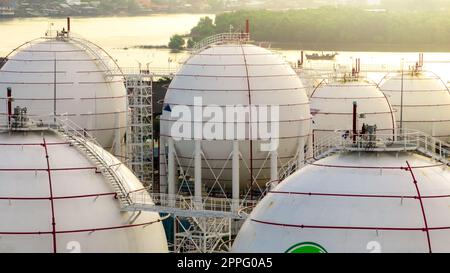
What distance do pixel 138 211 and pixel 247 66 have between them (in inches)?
550

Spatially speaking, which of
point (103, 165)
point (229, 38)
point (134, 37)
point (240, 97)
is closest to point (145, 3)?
point (134, 37)

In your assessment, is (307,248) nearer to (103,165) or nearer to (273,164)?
(103,165)

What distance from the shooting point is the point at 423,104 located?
6294cm

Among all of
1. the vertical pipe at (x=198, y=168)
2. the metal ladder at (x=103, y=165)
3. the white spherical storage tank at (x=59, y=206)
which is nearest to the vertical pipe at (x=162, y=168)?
the vertical pipe at (x=198, y=168)

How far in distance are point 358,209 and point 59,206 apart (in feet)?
25.1

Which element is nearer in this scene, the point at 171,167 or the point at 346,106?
the point at 171,167

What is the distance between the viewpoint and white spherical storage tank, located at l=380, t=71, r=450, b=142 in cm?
6269

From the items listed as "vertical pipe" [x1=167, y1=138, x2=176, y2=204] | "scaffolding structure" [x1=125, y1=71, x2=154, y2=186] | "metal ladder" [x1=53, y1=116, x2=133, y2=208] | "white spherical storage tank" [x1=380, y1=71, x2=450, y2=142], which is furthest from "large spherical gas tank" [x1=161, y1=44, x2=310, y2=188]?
"metal ladder" [x1=53, y1=116, x2=133, y2=208]

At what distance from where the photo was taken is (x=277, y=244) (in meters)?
34.8

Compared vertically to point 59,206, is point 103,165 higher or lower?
higher

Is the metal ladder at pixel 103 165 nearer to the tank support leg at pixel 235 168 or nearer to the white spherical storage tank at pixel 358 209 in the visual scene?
the white spherical storage tank at pixel 358 209

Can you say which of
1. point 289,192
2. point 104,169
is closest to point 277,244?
point 289,192

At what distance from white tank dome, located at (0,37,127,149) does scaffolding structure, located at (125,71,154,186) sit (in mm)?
745
